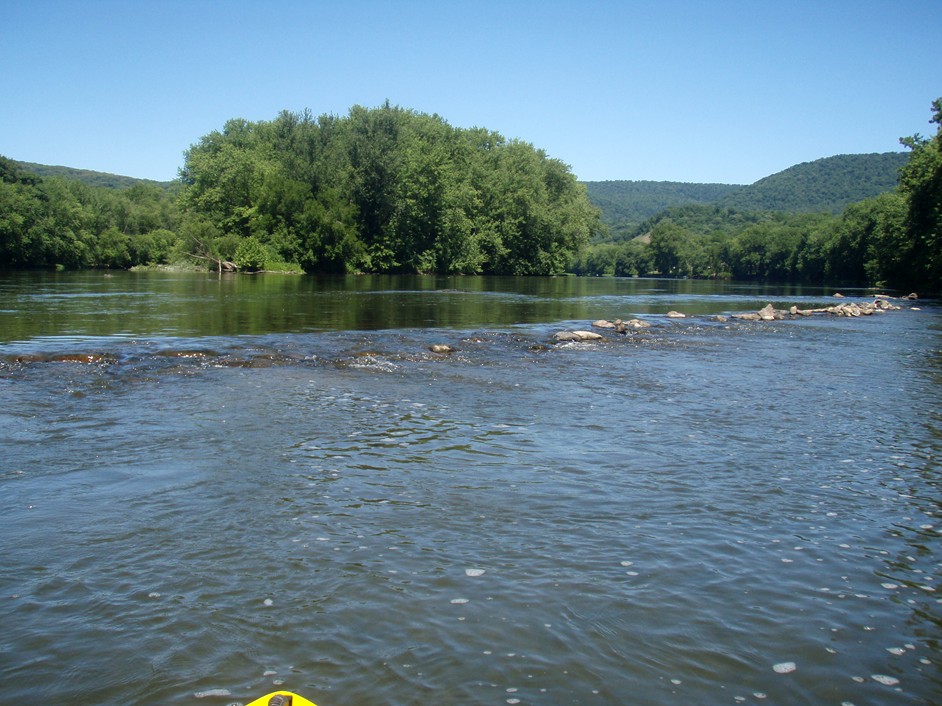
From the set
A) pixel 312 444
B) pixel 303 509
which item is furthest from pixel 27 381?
pixel 303 509

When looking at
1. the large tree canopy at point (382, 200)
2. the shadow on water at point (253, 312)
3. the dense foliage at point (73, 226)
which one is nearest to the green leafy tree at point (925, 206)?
the shadow on water at point (253, 312)

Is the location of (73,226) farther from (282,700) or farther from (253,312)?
(282,700)

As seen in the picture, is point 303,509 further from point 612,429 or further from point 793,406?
point 793,406

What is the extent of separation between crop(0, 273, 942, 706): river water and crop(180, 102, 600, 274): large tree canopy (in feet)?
203

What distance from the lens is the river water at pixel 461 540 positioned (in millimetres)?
4395

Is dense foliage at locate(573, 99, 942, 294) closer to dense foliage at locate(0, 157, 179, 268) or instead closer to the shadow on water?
the shadow on water

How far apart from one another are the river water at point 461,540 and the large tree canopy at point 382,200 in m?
62.0

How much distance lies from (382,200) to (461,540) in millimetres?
75068

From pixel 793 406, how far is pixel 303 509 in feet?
33.3

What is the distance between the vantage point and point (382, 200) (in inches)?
3076

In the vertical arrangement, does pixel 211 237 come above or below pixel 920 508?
above

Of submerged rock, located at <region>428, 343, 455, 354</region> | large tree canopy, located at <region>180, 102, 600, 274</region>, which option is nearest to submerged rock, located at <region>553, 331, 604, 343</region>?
submerged rock, located at <region>428, 343, 455, 354</region>

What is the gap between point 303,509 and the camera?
708 cm

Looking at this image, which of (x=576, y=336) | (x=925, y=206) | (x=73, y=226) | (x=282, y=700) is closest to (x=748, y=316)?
(x=576, y=336)
